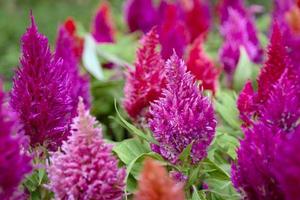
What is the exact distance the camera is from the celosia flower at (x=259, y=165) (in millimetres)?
1562

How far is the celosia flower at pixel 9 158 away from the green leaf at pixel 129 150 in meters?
0.56

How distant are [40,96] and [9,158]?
31 cm

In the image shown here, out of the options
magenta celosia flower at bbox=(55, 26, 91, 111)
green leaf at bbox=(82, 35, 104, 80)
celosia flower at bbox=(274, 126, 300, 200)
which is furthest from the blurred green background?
celosia flower at bbox=(274, 126, 300, 200)

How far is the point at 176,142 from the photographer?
1.81m

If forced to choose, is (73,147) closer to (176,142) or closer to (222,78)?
(176,142)

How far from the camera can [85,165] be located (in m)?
1.51

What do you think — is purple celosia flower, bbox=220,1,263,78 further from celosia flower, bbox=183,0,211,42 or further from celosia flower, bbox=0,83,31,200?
celosia flower, bbox=0,83,31,200

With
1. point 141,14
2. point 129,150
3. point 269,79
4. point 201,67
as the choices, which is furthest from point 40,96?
point 141,14

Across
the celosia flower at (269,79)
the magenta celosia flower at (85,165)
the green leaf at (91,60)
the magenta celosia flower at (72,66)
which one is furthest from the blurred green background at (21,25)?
the magenta celosia flower at (85,165)

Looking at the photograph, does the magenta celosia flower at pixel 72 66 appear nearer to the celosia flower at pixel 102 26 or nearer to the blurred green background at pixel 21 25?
the celosia flower at pixel 102 26

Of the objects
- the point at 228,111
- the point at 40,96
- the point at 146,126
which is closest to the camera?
the point at 40,96

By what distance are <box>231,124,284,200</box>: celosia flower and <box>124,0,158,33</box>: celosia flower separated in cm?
233

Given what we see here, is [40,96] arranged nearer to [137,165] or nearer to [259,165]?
[137,165]

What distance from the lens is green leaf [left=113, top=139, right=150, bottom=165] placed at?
2.04 metres
